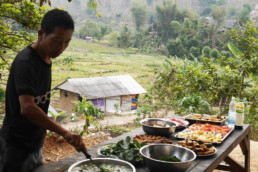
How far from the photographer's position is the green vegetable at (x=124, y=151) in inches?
46.1

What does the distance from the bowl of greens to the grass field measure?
10.9m

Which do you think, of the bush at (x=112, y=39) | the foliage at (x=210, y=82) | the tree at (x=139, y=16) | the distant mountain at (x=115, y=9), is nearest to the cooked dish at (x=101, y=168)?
the foliage at (x=210, y=82)

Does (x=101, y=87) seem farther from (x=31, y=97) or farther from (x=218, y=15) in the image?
(x=218, y=15)

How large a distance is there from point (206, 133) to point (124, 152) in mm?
689

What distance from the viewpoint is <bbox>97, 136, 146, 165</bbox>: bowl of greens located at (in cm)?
116

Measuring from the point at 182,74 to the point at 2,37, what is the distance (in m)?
2.91

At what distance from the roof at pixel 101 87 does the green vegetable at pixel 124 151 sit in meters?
6.90

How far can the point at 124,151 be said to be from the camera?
122 centimetres

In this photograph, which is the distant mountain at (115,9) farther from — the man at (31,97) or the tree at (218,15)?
the man at (31,97)

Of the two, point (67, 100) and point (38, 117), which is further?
point (67, 100)

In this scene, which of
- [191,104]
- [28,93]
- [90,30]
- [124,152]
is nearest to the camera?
[28,93]

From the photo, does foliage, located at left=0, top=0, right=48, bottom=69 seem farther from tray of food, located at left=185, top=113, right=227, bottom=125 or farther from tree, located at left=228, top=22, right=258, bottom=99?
tree, located at left=228, top=22, right=258, bottom=99

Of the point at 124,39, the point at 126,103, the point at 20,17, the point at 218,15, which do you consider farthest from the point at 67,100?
the point at 218,15

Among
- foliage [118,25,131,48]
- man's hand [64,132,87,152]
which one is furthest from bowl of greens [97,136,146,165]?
foliage [118,25,131,48]
